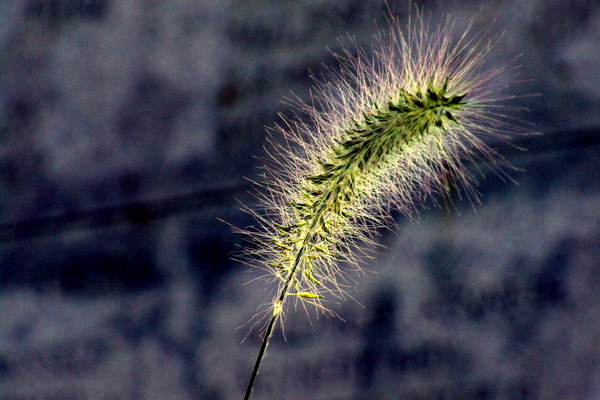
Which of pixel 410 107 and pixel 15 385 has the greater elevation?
pixel 410 107

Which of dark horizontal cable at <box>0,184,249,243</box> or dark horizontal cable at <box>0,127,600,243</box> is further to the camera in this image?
dark horizontal cable at <box>0,184,249,243</box>

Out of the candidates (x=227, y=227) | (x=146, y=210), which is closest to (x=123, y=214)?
(x=146, y=210)

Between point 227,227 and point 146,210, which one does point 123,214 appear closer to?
point 146,210

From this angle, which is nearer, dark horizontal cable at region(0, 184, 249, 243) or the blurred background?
the blurred background

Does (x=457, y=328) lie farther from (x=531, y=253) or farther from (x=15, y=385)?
(x=15, y=385)

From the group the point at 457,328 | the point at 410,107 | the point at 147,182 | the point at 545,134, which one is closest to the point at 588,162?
the point at 545,134

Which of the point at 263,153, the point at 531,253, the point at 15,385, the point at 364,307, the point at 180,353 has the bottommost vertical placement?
the point at 15,385
